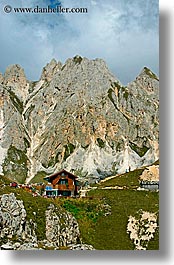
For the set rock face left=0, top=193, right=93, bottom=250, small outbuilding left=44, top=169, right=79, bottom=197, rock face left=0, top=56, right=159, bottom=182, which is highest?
rock face left=0, top=56, right=159, bottom=182

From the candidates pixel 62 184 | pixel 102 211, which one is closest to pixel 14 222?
pixel 62 184

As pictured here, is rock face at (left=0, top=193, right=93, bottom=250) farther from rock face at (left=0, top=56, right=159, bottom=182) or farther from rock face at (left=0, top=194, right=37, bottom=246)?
rock face at (left=0, top=56, right=159, bottom=182)

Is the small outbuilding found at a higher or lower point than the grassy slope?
higher

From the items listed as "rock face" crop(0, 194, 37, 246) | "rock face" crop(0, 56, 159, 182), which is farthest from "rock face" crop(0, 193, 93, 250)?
"rock face" crop(0, 56, 159, 182)

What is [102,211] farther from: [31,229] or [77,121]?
[77,121]

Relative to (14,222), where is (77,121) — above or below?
above

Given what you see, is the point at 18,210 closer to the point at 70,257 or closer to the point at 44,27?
the point at 70,257

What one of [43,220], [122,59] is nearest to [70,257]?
[43,220]
